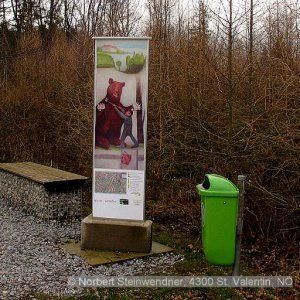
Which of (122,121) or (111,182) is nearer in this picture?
(122,121)

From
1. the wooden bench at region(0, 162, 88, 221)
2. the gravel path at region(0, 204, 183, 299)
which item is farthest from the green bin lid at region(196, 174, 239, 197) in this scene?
the wooden bench at region(0, 162, 88, 221)

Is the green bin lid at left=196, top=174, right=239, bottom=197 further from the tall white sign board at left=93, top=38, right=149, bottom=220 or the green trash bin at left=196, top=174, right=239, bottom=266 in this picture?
the tall white sign board at left=93, top=38, right=149, bottom=220

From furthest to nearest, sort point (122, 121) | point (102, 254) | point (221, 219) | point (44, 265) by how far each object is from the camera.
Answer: point (122, 121) → point (102, 254) → point (44, 265) → point (221, 219)

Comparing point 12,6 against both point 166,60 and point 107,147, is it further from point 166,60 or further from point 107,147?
point 107,147

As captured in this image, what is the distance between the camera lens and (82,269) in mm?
5410

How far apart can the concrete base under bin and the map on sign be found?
43cm

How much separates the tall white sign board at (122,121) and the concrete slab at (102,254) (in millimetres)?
511

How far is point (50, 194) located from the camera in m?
8.09

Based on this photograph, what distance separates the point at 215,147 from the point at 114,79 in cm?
271

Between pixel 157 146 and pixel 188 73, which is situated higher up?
pixel 188 73

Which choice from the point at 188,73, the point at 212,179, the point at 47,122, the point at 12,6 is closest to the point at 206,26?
the point at 188,73

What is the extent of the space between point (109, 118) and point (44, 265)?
7.06 ft

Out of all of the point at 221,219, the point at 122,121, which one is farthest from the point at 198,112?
the point at 221,219

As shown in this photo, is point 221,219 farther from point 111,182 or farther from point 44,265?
point 44,265
